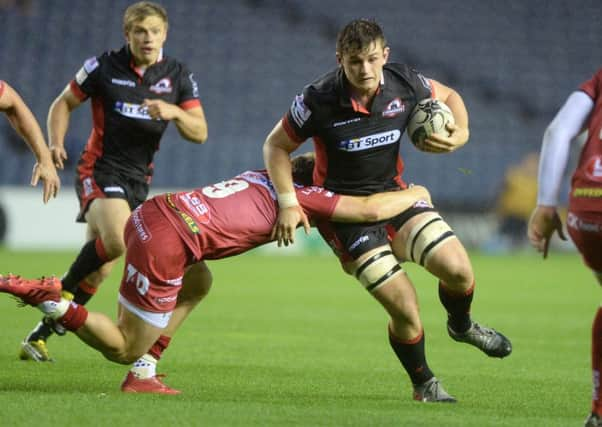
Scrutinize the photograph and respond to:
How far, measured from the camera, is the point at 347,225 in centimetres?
586

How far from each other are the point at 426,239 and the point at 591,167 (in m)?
1.50

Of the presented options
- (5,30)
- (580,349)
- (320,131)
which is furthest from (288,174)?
(5,30)

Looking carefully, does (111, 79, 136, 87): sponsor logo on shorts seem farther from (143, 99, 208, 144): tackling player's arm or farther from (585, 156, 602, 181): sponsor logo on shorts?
(585, 156, 602, 181): sponsor logo on shorts

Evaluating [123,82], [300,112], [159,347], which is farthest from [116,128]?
[300,112]

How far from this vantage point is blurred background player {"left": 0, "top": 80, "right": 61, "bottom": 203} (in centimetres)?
602

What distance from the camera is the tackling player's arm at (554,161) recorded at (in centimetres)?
431

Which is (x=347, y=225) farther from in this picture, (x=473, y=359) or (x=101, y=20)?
(x=101, y=20)

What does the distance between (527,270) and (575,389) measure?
455 inches

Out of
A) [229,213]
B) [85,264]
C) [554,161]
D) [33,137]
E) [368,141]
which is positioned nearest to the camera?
[554,161]

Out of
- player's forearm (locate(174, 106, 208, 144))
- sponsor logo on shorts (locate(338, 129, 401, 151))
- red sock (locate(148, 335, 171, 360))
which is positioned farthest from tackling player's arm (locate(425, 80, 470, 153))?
red sock (locate(148, 335, 171, 360))

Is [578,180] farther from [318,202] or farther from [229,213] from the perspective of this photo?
[229,213]

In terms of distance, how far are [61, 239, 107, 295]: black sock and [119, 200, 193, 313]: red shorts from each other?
170cm

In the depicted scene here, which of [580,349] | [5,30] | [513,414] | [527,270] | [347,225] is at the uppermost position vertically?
[347,225]

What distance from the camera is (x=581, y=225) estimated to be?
174 inches
